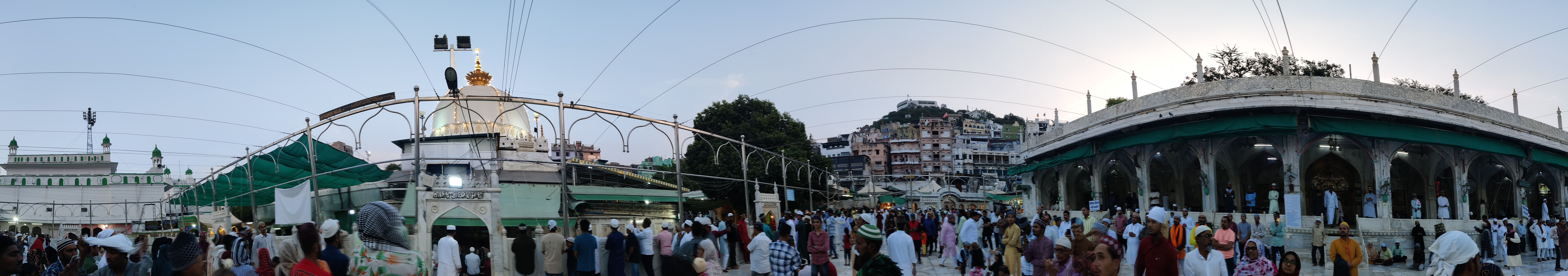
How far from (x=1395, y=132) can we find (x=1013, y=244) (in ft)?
48.7

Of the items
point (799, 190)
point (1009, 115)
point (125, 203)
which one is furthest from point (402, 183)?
point (1009, 115)

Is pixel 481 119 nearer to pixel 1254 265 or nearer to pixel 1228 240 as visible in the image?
pixel 1228 240

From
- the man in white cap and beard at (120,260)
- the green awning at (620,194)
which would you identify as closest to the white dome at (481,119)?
the green awning at (620,194)

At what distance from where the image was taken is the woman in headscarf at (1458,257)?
5371 millimetres

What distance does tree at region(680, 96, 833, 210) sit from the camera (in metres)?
38.8

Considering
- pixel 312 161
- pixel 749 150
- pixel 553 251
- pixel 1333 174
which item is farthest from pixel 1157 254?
pixel 749 150

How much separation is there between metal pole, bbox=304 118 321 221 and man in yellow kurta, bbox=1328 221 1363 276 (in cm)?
1371

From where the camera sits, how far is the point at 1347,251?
9711 millimetres

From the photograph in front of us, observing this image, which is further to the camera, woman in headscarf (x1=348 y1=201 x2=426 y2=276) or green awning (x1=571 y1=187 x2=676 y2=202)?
green awning (x1=571 y1=187 x2=676 y2=202)

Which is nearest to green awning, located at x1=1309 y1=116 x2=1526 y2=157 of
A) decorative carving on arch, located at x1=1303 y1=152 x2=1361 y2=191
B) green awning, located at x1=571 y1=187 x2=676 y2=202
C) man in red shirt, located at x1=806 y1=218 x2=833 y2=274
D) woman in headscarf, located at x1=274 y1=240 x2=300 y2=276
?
decorative carving on arch, located at x1=1303 y1=152 x2=1361 y2=191

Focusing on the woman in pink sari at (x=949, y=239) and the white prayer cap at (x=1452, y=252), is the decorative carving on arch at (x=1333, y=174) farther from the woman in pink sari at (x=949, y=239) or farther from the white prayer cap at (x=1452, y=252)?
the white prayer cap at (x=1452, y=252)

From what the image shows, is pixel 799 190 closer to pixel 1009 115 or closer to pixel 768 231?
pixel 768 231

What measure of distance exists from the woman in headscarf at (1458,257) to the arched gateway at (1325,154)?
13380 mm

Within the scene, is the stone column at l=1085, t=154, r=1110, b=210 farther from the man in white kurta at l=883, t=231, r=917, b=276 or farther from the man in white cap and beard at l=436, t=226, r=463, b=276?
the man in white cap and beard at l=436, t=226, r=463, b=276
